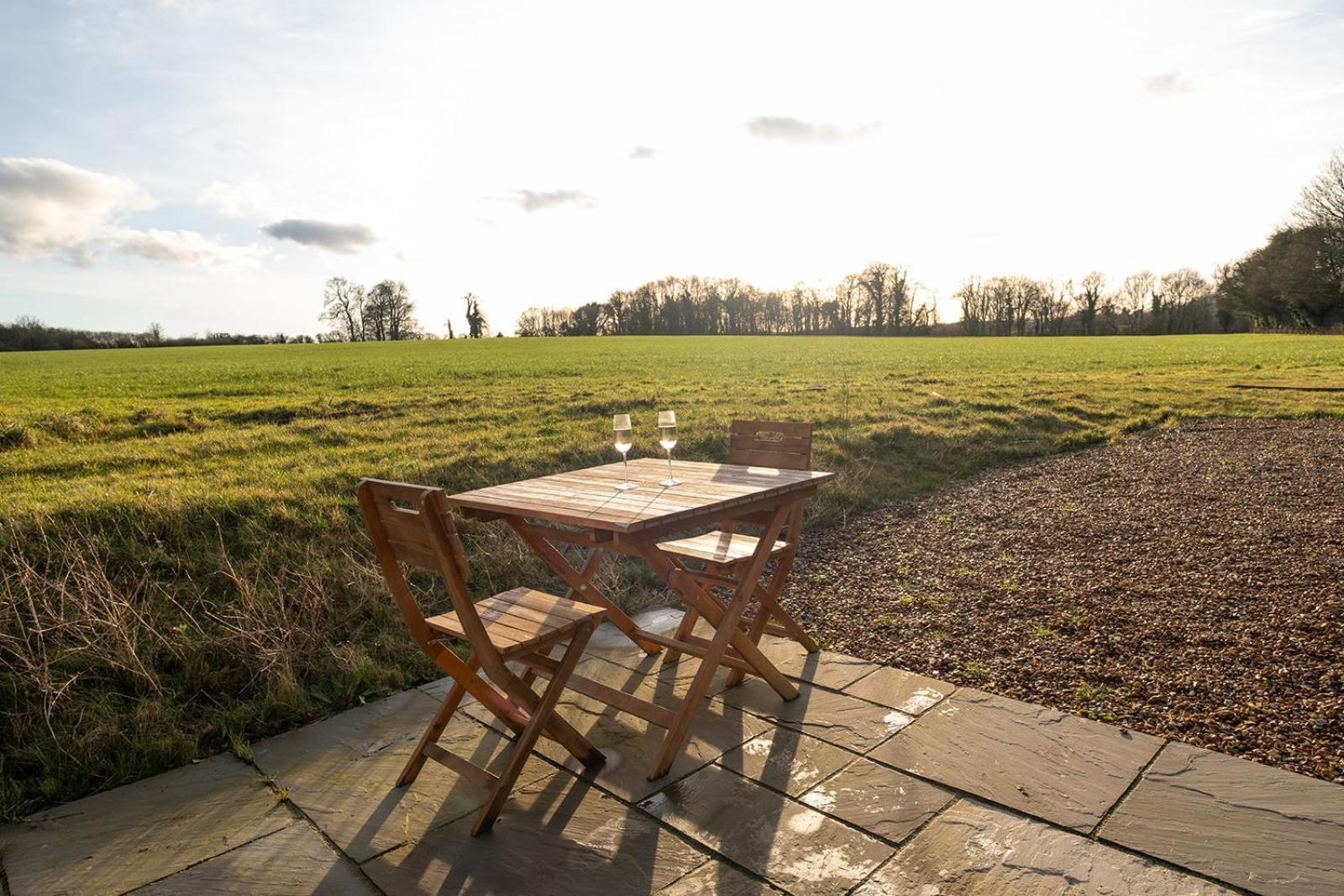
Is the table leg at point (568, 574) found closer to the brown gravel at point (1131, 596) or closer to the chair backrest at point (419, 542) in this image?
the chair backrest at point (419, 542)

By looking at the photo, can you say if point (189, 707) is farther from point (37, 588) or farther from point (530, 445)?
point (530, 445)

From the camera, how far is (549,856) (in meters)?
2.65

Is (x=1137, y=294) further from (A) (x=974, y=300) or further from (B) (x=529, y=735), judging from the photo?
(B) (x=529, y=735)

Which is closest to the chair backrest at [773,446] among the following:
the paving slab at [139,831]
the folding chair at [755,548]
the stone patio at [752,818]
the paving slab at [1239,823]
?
the folding chair at [755,548]

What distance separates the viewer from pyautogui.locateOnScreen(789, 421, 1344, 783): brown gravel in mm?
3471

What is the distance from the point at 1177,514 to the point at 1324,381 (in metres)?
13.1

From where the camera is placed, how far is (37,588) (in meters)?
4.62

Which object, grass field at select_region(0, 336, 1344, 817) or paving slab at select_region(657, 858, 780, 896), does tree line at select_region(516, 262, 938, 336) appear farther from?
paving slab at select_region(657, 858, 780, 896)

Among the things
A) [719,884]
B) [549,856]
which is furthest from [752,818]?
[549,856]

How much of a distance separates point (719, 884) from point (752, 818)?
14.3 inches

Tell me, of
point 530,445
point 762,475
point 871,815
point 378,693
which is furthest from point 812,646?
point 530,445

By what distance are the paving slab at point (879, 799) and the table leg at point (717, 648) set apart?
550mm

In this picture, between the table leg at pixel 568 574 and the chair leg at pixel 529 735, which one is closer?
the chair leg at pixel 529 735

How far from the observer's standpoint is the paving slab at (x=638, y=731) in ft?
10.3
